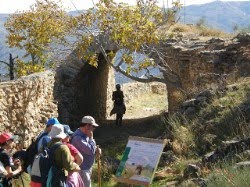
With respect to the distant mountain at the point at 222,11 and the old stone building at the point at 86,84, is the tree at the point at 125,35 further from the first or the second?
the distant mountain at the point at 222,11

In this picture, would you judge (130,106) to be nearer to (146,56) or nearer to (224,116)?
(146,56)

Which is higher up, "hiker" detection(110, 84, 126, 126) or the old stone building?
the old stone building

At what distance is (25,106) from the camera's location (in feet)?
37.4

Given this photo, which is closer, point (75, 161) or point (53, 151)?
point (53, 151)

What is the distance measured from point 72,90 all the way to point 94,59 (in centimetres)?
266

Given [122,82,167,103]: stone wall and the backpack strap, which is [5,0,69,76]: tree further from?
the backpack strap

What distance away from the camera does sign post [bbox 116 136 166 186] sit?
7316 millimetres

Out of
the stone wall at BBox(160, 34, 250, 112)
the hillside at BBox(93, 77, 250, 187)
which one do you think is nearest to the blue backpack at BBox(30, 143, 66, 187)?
the hillside at BBox(93, 77, 250, 187)

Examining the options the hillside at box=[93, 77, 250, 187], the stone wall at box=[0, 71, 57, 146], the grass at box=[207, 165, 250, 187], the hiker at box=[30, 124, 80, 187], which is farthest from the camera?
the stone wall at box=[0, 71, 57, 146]

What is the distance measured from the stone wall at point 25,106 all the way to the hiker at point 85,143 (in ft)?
10.5

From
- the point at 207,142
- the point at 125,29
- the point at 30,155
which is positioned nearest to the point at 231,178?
the point at 30,155

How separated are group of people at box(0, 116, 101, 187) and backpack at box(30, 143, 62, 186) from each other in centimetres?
5

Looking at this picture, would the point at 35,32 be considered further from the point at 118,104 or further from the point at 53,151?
the point at 53,151

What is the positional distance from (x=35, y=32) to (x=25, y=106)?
33.0 feet
